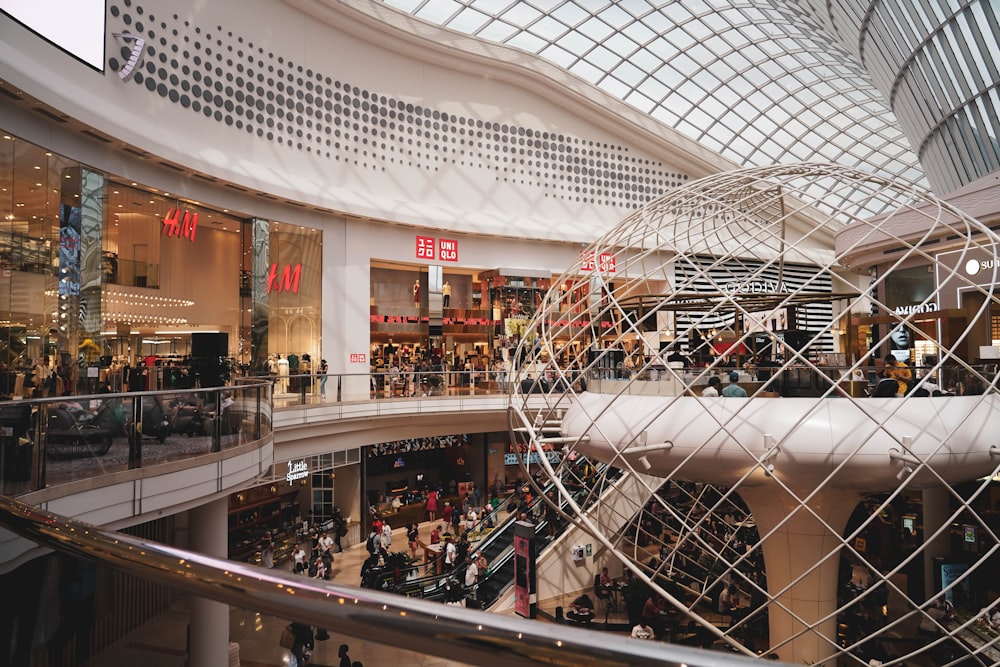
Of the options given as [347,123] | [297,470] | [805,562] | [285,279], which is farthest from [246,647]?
[347,123]

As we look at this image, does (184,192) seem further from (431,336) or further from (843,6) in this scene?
(843,6)

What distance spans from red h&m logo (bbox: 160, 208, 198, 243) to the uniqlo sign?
958 centimetres

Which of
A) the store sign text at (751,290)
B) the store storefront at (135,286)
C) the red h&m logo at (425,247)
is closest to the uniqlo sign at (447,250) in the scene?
the red h&m logo at (425,247)

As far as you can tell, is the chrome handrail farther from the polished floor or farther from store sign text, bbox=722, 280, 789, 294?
store sign text, bbox=722, 280, 789, 294

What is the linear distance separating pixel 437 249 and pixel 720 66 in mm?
17334

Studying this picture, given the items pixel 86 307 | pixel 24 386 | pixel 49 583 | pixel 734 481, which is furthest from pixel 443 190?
pixel 49 583

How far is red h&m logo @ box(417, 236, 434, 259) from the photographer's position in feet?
85.5

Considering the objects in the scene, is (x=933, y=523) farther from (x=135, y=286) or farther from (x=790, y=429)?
(x=135, y=286)

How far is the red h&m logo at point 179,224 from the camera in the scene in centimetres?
1864

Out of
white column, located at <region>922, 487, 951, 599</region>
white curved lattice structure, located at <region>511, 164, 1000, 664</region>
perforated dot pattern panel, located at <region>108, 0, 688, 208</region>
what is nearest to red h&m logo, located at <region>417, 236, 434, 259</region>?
perforated dot pattern panel, located at <region>108, 0, 688, 208</region>

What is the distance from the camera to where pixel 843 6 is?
24.7 metres

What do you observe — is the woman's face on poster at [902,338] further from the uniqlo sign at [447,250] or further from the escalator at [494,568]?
the uniqlo sign at [447,250]

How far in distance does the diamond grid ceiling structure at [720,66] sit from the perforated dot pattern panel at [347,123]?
11.8 ft

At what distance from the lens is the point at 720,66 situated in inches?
1281
